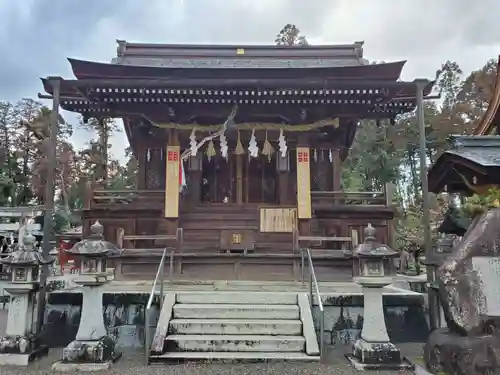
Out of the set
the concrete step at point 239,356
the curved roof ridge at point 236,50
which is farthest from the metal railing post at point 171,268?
the curved roof ridge at point 236,50

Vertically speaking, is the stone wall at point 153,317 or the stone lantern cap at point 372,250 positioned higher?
the stone lantern cap at point 372,250

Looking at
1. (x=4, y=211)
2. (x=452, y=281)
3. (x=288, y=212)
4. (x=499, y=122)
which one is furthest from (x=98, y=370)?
(x=4, y=211)

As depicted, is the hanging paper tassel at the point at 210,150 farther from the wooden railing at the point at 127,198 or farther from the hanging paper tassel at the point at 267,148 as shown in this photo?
the wooden railing at the point at 127,198

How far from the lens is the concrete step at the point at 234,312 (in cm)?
678

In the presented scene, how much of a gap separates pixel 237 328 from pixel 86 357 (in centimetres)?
224

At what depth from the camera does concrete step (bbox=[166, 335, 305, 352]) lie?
607cm

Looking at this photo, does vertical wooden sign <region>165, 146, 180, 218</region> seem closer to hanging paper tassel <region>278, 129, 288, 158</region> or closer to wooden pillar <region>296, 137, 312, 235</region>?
hanging paper tassel <region>278, 129, 288, 158</region>

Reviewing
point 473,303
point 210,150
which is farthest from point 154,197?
point 473,303

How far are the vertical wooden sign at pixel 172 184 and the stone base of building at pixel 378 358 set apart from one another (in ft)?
20.4

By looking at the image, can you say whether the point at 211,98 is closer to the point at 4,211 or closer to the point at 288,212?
the point at 288,212

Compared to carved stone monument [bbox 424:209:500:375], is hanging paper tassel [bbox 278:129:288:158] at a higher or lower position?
higher

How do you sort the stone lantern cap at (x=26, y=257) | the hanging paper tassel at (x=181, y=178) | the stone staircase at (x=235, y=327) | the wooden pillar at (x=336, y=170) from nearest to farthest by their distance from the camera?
the stone staircase at (x=235, y=327) → the stone lantern cap at (x=26, y=257) → the hanging paper tassel at (x=181, y=178) → the wooden pillar at (x=336, y=170)

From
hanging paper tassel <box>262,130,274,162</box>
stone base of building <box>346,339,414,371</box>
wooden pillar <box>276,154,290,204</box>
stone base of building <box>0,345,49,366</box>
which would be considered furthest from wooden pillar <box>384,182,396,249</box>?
stone base of building <box>0,345,49,366</box>

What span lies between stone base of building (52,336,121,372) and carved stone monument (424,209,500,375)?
4.54 metres
